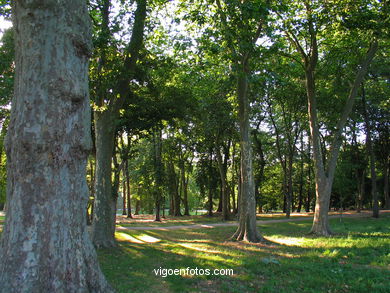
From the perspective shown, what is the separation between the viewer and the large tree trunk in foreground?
12.4 ft

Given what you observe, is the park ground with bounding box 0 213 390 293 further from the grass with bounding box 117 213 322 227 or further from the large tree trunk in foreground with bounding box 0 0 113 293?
the grass with bounding box 117 213 322 227

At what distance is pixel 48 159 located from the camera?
393 centimetres

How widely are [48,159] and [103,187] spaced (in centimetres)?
772

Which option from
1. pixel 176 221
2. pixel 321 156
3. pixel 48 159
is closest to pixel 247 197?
pixel 321 156

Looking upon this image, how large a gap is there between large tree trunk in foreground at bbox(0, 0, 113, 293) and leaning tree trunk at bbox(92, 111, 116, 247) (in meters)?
7.27

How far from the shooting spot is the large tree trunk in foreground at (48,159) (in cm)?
379

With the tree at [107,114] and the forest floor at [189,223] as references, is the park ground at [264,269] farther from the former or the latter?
the forest floor at [189,223]

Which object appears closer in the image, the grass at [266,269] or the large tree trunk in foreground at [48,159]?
the large tree trunk in foreground at [48,159]

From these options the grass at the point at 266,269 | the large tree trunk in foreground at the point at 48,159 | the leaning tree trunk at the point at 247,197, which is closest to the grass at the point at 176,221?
the leaning tree trunk at the point at 247,197

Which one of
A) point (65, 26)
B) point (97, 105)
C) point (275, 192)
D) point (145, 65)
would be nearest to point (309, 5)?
point (145, 65)

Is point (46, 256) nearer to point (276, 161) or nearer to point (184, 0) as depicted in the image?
point (184, 0)

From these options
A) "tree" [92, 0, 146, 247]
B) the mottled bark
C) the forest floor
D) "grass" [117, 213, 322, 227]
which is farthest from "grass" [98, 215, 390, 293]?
"grass" [117, 213, 322, 227]

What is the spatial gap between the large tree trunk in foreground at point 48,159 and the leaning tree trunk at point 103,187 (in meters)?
7.27

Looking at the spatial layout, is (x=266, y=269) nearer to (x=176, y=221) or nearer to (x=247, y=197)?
(x=247, y=197)
